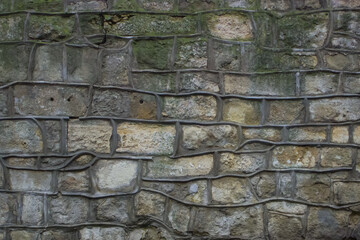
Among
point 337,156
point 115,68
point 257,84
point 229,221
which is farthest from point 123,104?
point 337,156

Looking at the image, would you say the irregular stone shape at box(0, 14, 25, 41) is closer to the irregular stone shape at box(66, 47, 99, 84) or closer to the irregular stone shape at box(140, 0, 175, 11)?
the irregular stone shape at box(66, 47, 99, 84)

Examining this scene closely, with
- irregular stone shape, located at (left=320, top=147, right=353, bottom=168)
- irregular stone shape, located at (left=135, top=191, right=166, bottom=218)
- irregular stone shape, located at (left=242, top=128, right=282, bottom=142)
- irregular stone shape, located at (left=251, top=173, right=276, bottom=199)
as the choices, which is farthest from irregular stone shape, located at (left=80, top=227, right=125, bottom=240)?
irregular stone shape, located at (left=320, top=147, right=353, bottom=168)

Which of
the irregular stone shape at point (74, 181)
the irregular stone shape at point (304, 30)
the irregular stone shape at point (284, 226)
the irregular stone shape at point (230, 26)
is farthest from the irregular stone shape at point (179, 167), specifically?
the irregular stone shape at point (304, 30)

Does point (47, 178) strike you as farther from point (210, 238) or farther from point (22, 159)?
point (210, 238)

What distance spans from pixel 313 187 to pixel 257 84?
0.71 meters

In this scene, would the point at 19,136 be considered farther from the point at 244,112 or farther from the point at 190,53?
the point at 244,112

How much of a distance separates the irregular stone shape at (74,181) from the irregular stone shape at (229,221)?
2.27 ft

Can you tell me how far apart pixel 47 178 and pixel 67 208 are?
0.21m

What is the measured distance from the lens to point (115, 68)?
7.08 feet

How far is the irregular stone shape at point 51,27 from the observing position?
2.14m

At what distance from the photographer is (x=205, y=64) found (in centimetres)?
219

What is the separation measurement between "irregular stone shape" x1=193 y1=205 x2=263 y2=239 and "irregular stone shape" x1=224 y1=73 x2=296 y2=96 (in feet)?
2.28

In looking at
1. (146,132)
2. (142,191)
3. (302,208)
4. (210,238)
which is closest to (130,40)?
(146,132)

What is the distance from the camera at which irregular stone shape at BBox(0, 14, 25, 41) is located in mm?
2137
